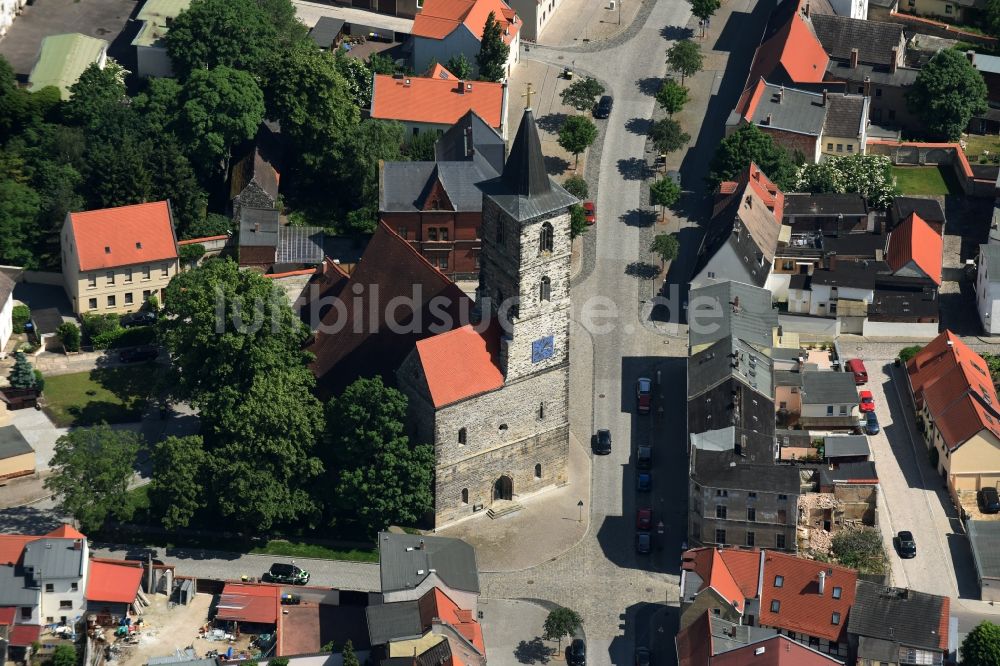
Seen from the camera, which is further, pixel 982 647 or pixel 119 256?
pixel 119 256

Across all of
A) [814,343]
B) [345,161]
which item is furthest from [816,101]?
[345,161]

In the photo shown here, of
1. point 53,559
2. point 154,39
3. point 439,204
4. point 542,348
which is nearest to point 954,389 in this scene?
point 542,348

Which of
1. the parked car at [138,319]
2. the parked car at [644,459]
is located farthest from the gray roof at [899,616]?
the parked car at [138,319]

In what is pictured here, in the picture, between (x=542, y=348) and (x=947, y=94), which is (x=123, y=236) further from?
(x=947, y=94)

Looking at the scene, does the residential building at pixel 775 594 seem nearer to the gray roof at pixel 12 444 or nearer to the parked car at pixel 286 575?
the parked car at pixel 286 575

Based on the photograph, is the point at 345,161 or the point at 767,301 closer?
the point at 767,301

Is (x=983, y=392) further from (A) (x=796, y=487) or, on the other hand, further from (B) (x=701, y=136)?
(B) (x=701, y=136)
